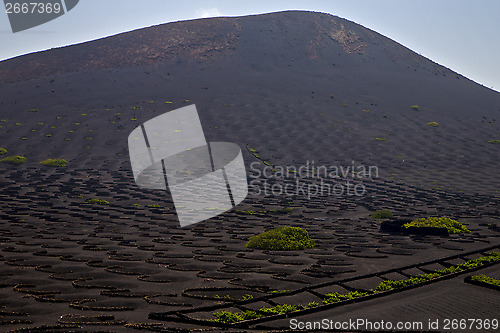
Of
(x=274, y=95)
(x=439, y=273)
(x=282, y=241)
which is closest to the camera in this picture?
(x=439, y=273)

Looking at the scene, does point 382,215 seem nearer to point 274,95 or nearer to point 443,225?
point 443,225

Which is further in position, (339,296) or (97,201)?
(97,201)

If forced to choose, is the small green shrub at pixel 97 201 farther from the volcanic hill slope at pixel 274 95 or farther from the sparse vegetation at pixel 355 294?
the sparse vegetation at pixel 355 294

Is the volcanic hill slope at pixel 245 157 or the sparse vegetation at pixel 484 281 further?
the volcanic hill slope at pixel 245 157

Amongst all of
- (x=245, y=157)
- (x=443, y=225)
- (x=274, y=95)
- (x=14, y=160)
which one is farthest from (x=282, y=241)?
(x=274, y=95)

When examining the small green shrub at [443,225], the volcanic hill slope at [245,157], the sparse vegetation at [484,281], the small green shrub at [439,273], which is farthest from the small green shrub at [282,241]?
the sparse vegetation at [484,281]

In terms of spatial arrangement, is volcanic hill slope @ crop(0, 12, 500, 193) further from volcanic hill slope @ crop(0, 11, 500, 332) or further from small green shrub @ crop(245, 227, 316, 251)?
small green shrub @ crop(245, 227, 316, 251)

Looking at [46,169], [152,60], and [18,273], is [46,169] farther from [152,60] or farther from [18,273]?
[152,60]
